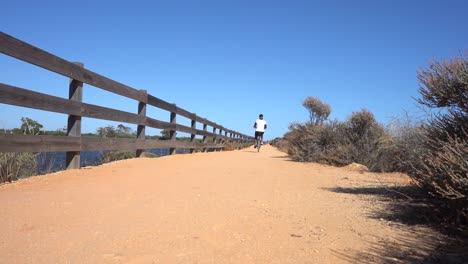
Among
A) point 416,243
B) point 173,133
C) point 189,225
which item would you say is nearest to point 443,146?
point 416,243

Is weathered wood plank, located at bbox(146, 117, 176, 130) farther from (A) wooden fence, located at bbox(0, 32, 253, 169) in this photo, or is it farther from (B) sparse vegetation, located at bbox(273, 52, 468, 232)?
(B) sparse vegetation, located at bbox(273, 52, 468, 232)

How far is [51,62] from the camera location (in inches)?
243

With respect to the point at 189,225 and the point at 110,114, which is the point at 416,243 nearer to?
the point at 189,225

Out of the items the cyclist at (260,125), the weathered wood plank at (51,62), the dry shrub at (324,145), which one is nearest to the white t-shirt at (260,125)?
the cyclist at (260,125)

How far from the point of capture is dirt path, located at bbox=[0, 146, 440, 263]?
10.2ft

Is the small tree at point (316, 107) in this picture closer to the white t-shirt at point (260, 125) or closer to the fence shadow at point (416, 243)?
the white t-shirt at point (260, 125)

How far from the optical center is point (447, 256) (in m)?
3.16

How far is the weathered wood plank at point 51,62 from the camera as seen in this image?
5316mm

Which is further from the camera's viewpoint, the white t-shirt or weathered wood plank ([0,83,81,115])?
the white t-shirt

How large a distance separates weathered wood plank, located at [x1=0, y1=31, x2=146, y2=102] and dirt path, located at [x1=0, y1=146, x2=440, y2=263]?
1.65 metres

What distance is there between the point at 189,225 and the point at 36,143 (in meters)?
3.14

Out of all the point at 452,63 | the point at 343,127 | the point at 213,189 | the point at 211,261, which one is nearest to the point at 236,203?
the point at 213,189

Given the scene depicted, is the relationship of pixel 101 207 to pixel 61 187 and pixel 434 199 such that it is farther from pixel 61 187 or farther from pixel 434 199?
pixel 434 199

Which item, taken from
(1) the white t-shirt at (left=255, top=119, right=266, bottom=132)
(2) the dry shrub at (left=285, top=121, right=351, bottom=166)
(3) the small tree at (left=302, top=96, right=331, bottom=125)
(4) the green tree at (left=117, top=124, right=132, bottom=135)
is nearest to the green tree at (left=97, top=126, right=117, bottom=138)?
(4) the green tree at (left=117, top=124, right=132, bottom=135)
